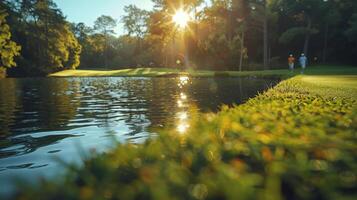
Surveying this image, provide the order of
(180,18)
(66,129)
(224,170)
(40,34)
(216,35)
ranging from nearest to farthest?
1. (224,170)
2. (66,129)
3. (216,35)
4. (180,18)
5. (40,34)

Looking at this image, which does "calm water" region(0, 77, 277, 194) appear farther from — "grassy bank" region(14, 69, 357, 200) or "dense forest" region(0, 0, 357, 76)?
"dense forest" region(0, 0, 357, 76)

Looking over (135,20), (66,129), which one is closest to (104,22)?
(135,20)

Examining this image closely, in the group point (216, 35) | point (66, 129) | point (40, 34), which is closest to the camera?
point (66, 129)

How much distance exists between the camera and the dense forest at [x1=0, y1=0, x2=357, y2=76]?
60062 mm

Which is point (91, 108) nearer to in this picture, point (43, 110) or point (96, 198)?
point (43, 110)

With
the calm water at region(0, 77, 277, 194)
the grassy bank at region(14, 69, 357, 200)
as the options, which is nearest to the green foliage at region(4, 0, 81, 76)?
the calm water at region(0, 77, 277, 194)

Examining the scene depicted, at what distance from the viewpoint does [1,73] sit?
56469mm

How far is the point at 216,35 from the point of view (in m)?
64.6

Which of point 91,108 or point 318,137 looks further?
point 91,108

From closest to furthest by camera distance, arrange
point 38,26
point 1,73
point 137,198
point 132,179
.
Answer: point 137,198, point 132,179, point 1,73, point 38,26

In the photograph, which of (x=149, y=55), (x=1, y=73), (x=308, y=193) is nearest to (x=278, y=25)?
(x=149, y=55)

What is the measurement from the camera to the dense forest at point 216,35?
197 ft

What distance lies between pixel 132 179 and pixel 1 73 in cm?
6047

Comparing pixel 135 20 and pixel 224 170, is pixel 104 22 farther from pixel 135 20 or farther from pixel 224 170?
pixel 224 170
